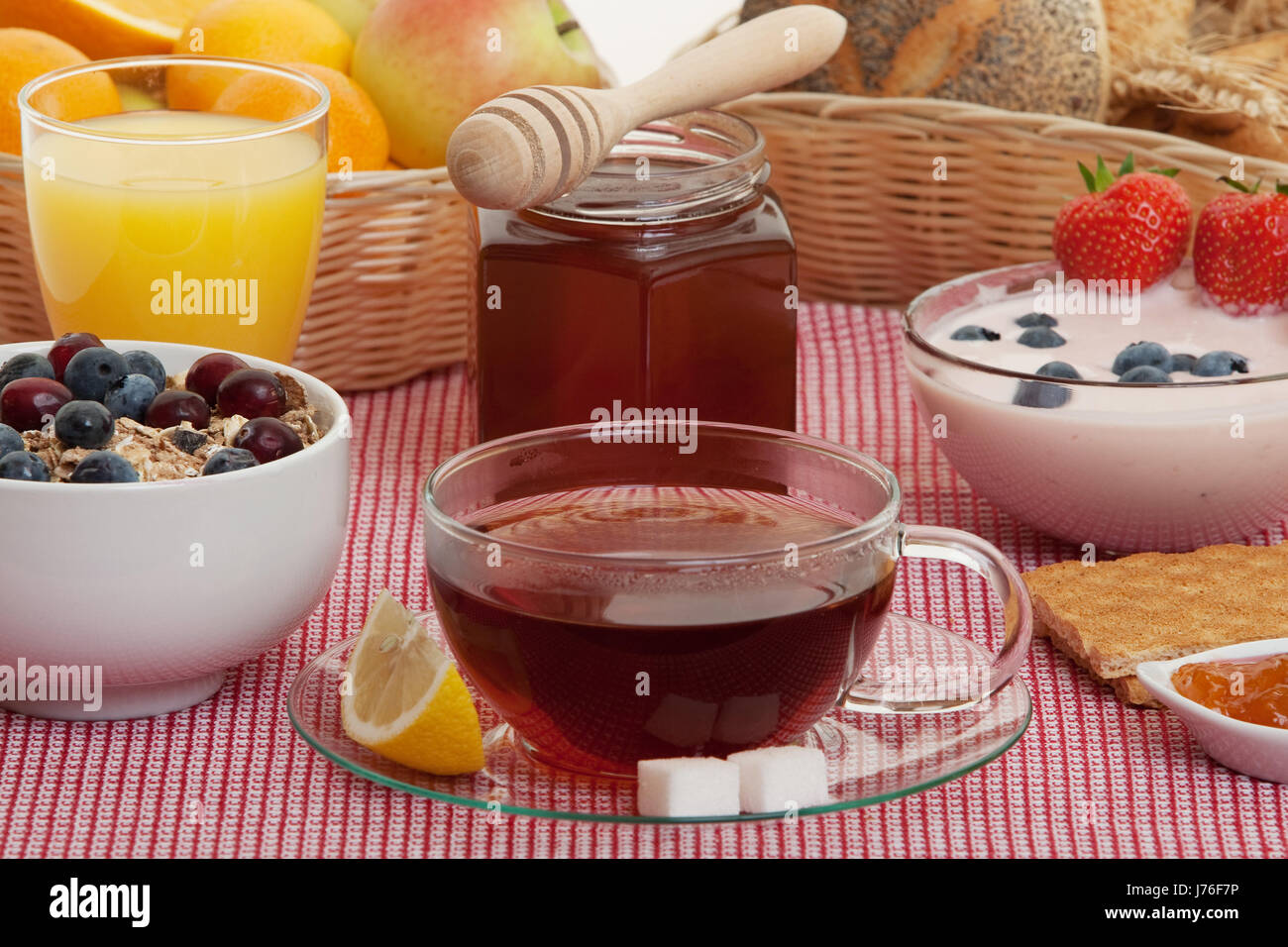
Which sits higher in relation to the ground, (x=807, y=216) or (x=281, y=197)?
(x=281, y=197)

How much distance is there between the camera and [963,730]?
86 cm

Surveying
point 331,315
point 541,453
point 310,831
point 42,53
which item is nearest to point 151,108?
point 42,53

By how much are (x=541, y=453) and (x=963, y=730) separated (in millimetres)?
270

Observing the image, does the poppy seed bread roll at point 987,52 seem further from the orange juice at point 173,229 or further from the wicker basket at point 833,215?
the orange juice at point 173,229

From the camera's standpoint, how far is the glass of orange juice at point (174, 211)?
1182 millimetres

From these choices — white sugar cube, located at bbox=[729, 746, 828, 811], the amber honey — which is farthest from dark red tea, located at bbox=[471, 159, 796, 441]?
white sugar cube, located at bbox=[729, 746, 828, 811]

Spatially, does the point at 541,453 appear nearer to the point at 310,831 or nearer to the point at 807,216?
the point at 310,831

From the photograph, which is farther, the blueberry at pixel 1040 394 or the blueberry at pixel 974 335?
the blueberry at pixel 974 335

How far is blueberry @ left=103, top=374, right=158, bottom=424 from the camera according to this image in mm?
955

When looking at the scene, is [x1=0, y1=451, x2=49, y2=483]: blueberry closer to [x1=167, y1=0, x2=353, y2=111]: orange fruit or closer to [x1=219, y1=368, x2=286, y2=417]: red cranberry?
[x1=219, y1=368, x2=286, y2=417]: red cranberry

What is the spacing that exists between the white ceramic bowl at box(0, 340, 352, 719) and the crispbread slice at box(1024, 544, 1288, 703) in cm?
43

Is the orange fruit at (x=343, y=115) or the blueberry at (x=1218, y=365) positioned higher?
the orange fruit at (x=343, y=115)

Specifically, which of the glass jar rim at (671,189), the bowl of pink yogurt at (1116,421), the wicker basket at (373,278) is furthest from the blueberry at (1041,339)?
the wicker basket at (373,278)

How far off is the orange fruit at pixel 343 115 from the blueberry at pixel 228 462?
1.56 feet
